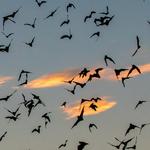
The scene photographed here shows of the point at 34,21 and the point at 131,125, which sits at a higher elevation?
the point at 34,21

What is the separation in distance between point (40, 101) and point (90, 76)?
4016 mm

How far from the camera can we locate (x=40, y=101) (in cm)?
4400

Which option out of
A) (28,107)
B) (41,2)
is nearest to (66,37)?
(41,2)

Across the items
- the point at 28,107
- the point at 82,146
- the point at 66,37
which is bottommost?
the point at 82,146

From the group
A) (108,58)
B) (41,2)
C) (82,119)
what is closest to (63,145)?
(82,119)

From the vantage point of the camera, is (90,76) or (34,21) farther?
(90,76)

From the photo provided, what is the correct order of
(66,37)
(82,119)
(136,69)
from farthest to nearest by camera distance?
1. (66,37)
2. (82,119)
3. (136,69)

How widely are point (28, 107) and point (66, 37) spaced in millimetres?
6491

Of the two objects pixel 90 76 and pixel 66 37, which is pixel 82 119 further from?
pixel 66 37

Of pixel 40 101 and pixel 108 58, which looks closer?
pixel 108 58

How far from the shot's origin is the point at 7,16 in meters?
43.2

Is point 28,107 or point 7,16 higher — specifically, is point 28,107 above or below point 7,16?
below

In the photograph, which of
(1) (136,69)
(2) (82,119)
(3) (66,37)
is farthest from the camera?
(3) (66,37)

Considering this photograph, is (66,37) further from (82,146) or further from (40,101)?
(82,146)
